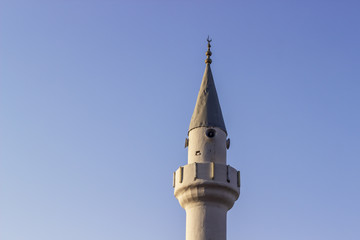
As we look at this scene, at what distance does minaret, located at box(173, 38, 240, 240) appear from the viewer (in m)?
29.5

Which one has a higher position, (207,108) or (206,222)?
(207,108)

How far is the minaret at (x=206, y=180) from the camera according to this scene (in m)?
29.5

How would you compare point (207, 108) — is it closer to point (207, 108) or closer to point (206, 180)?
point (207, 108)

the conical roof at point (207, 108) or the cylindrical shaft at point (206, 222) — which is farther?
the conical roof at point (207, 108)

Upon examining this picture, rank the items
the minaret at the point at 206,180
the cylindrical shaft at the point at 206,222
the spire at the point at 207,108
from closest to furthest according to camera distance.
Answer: the cylindrical shaft at the point at 206,222
the minaret at the point at 206,180
the spire at the point at 207,108

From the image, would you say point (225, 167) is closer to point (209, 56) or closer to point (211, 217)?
point (211, 217)

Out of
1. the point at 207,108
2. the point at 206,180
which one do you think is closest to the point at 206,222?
the point at 206,180

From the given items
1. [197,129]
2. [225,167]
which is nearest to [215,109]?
[197,129]

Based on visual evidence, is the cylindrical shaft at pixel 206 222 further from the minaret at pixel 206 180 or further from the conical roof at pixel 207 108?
the conical roof at pixel 207 108

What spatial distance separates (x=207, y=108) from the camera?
32.8 metres

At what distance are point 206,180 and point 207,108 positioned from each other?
4683mm

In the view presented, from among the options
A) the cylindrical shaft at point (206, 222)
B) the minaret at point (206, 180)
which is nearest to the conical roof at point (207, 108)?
the minaret at point (206, 180)

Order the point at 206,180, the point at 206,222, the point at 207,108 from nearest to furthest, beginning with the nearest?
the point at 206,222, the point at 206,180, the point at 207,108

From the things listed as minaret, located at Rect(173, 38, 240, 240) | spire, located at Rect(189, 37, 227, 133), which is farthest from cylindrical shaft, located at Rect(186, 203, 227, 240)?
spire, located at Rect(189, 37, 227, 133)
